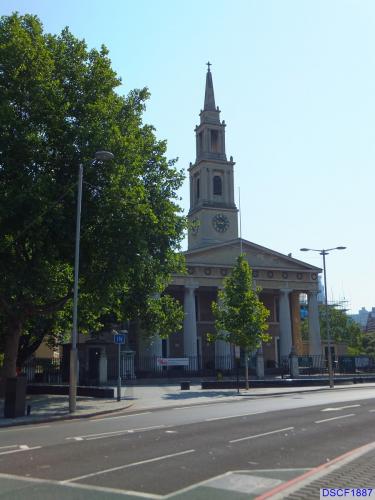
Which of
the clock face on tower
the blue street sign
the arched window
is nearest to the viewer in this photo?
the blue street sign

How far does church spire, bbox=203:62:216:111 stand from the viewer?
242 feet

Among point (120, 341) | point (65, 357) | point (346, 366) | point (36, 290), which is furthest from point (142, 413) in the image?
point (346, 366)

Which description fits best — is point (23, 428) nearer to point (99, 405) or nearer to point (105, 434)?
point (105, 434)

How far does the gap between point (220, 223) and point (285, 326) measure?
1605 cm

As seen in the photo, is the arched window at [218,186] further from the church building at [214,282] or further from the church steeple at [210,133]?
the church steeple at [210,133]

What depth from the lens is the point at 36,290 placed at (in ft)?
79.1

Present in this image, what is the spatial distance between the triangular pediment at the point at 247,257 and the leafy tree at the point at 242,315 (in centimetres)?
1973

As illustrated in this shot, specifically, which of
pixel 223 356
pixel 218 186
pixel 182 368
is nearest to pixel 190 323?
pixel 223 356

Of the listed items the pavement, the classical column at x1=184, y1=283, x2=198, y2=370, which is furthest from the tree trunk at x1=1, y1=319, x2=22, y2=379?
the classical column at x1=184, y1=283, x2=198, y2=370

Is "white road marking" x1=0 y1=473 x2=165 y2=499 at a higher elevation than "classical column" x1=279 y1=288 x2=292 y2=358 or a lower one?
lower

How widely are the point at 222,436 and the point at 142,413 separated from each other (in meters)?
8.03

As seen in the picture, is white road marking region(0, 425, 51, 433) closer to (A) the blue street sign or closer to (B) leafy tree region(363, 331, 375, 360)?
(A) the blue street sign

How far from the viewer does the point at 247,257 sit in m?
62.2

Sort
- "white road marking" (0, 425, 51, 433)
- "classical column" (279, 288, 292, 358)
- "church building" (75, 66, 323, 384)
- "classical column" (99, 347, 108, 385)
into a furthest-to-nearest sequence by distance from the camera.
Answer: "classical column" (279, 288, 292, 358) → "church building" (75, 66, 323, 384) → "classical column" (99, 347, 108, 385) → "white road marking" (0, 425, 51, 433)
